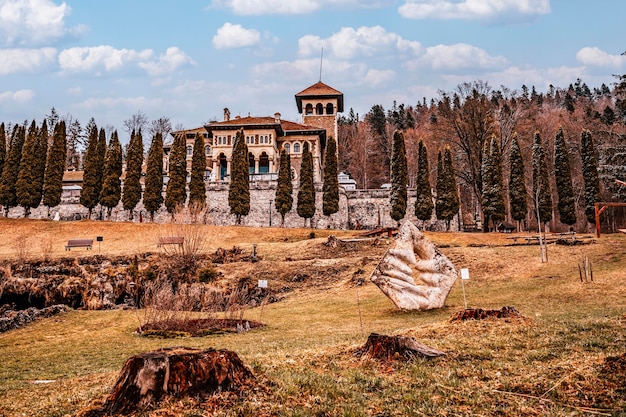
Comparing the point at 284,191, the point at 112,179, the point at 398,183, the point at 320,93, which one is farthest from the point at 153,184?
the point at 320,93

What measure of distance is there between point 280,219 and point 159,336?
102 ft

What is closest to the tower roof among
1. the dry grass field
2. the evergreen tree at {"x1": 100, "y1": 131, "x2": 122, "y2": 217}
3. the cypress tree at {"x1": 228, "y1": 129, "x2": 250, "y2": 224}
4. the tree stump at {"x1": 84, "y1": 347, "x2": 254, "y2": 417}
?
the cypress tree at {"x1": 228, "y1": 129, "x2": 250, "y2": 224}

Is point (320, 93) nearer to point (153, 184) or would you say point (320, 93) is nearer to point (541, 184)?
point (153, 184)

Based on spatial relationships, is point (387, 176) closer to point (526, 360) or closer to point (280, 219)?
point (280, 219)

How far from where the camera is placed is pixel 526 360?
237 inches

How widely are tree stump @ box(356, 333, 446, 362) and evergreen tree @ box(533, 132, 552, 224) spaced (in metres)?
35.4

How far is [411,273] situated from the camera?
679 inches

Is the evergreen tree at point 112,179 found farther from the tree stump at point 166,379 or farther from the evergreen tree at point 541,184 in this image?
the tree stump at point 166,379

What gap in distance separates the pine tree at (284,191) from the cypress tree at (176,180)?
26.9 feet

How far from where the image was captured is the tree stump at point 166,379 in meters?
4.39

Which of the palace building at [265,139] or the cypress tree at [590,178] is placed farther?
the palace building at [265,139]

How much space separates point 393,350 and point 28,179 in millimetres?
43868

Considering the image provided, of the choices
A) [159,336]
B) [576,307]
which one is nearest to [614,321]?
[576,307]

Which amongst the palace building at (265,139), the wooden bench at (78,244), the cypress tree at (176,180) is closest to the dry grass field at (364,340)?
the wooden bench at (78,244)
